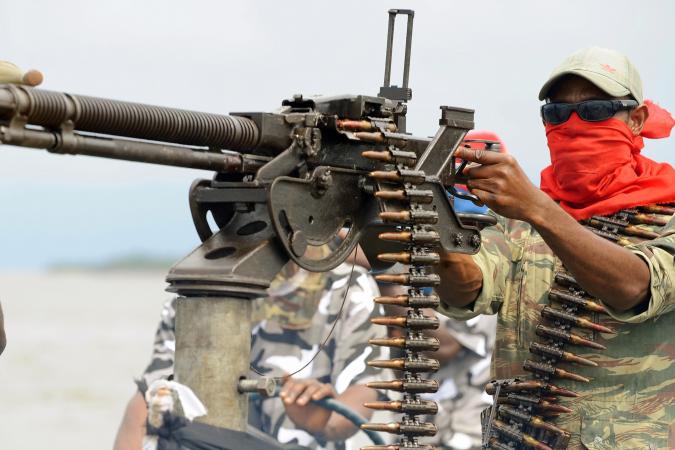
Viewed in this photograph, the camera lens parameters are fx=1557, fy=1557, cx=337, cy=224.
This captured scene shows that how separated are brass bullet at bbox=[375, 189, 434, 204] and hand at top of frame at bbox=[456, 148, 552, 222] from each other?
30cm

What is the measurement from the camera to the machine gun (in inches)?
209

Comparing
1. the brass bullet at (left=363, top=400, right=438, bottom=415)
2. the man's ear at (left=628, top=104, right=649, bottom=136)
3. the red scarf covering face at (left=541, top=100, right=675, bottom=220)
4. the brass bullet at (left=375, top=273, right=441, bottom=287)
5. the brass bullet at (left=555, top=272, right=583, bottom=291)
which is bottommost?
the brass bullet at (left=363, top=400, right=438, bottom=415)

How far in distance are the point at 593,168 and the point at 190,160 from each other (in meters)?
2.30

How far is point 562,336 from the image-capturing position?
703cm

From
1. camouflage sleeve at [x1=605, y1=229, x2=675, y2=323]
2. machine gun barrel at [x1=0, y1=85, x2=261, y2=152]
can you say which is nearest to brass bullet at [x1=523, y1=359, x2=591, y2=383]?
camouflage sleeve at [x1=605, y1=229, x2=675, y2=323]

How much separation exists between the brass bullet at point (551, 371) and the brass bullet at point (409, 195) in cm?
123

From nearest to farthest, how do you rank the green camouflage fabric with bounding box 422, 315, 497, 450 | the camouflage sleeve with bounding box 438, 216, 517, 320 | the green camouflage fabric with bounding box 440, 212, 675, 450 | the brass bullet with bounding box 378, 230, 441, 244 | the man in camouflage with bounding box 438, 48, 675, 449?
the brass bullet with bounding box 378, 230, 441, 244, the man in camouflage with bounding box 438, 48, 675, 449, the green camouflage fabric with bounding box 440, 212, 675, 450, the camouflage sleeve with bounding box 438, 216, 517, 320, the green camouflage fabric with bounding box 422, 315, 497, 450

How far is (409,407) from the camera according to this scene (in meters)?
6.14

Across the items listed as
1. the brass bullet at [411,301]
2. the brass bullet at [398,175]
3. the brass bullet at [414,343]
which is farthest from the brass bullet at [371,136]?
the brass bullet at [414,343]

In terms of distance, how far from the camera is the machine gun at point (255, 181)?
531cm

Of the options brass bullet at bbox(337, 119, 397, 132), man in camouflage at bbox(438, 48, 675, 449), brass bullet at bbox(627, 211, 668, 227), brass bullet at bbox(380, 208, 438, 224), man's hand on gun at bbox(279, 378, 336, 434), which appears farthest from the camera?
man's hand on gun at bbox(279, 378, 336, 434)

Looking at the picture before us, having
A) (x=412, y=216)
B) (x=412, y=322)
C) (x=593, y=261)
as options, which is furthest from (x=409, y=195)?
(x=593, y=261)

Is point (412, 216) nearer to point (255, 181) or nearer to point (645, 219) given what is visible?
point (255, 181)

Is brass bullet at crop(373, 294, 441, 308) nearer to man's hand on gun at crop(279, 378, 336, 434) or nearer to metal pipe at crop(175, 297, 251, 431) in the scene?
metal pipe at crop(175, 297, 251, 431)
